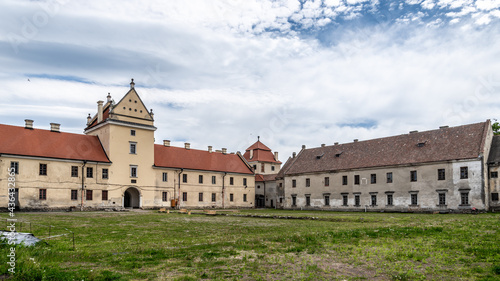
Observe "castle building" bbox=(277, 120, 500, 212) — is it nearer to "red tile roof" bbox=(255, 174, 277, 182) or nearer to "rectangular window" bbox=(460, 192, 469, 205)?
"rectangular window" bbox=(460, 192, 469, 205)

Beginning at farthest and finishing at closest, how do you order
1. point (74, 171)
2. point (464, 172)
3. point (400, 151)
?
point (400, 151) → point (74, 171) → point (464, 172)

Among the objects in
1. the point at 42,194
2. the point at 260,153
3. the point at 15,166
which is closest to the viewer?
the point at 15,166

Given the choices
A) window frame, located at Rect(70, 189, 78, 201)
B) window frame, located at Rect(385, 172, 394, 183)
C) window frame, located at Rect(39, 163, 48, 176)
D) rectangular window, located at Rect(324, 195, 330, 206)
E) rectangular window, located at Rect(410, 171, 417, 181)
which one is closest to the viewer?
window frame, located at Rect(39, 163, 48, 176)

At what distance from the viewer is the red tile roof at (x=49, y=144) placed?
38.9m

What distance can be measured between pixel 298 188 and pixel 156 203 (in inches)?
800

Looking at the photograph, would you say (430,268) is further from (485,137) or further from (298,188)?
(298,188)

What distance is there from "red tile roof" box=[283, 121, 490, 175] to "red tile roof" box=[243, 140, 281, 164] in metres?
15.9

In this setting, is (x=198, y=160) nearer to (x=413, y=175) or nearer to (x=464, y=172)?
(x=413, y=175)

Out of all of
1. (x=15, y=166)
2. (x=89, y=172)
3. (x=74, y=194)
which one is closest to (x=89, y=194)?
(x=74, y=194)

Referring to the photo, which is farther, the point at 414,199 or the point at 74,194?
the point at 414,199

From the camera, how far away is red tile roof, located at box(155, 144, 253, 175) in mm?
52875

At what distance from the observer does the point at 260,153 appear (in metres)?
75.1

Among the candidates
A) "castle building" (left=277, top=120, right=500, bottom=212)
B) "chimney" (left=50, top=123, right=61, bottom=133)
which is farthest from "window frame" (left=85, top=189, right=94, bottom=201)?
"castle building" (left=277, top=120, right=500, bottom=212)

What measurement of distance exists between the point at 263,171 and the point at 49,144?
41.2 m
